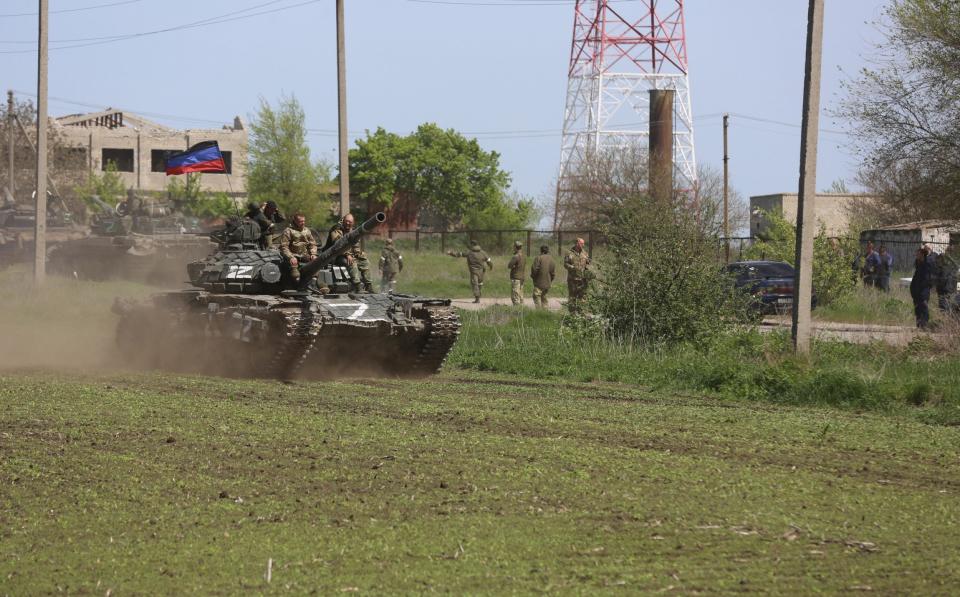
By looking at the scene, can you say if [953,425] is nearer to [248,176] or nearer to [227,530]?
[227,530]

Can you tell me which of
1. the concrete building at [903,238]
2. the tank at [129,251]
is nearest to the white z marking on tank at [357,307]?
the tank at [129,251]

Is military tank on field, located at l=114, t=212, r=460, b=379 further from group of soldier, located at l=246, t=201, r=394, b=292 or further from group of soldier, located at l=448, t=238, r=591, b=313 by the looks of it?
group of soldier, located at l=448, t=238, r=591, b=313

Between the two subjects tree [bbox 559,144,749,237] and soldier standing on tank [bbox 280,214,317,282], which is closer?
soldier standing on tank [bbox 280,214,317,282]

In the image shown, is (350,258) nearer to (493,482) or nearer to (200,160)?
(200,160)

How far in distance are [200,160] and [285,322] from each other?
6736 mm

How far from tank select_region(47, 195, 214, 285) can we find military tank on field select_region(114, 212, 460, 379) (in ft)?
50.7

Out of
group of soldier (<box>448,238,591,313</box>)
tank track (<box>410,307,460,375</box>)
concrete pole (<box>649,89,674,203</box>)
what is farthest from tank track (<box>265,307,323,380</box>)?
concrete pole (<box>649,89,674,203</box>)

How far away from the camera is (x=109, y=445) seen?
410 inches

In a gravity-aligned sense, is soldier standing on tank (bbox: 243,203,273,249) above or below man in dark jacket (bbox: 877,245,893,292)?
above

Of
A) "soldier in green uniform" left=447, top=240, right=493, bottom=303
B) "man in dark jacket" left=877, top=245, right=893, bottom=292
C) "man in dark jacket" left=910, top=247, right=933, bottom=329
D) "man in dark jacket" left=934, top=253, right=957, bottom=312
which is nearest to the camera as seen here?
"man in dark jacket" left=910, top=247, right=933, bottom=329

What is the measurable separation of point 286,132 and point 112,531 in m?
52.8

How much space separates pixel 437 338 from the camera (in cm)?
1705

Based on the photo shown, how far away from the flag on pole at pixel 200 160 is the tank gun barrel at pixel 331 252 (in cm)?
486

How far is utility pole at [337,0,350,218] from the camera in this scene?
25.5 meters
